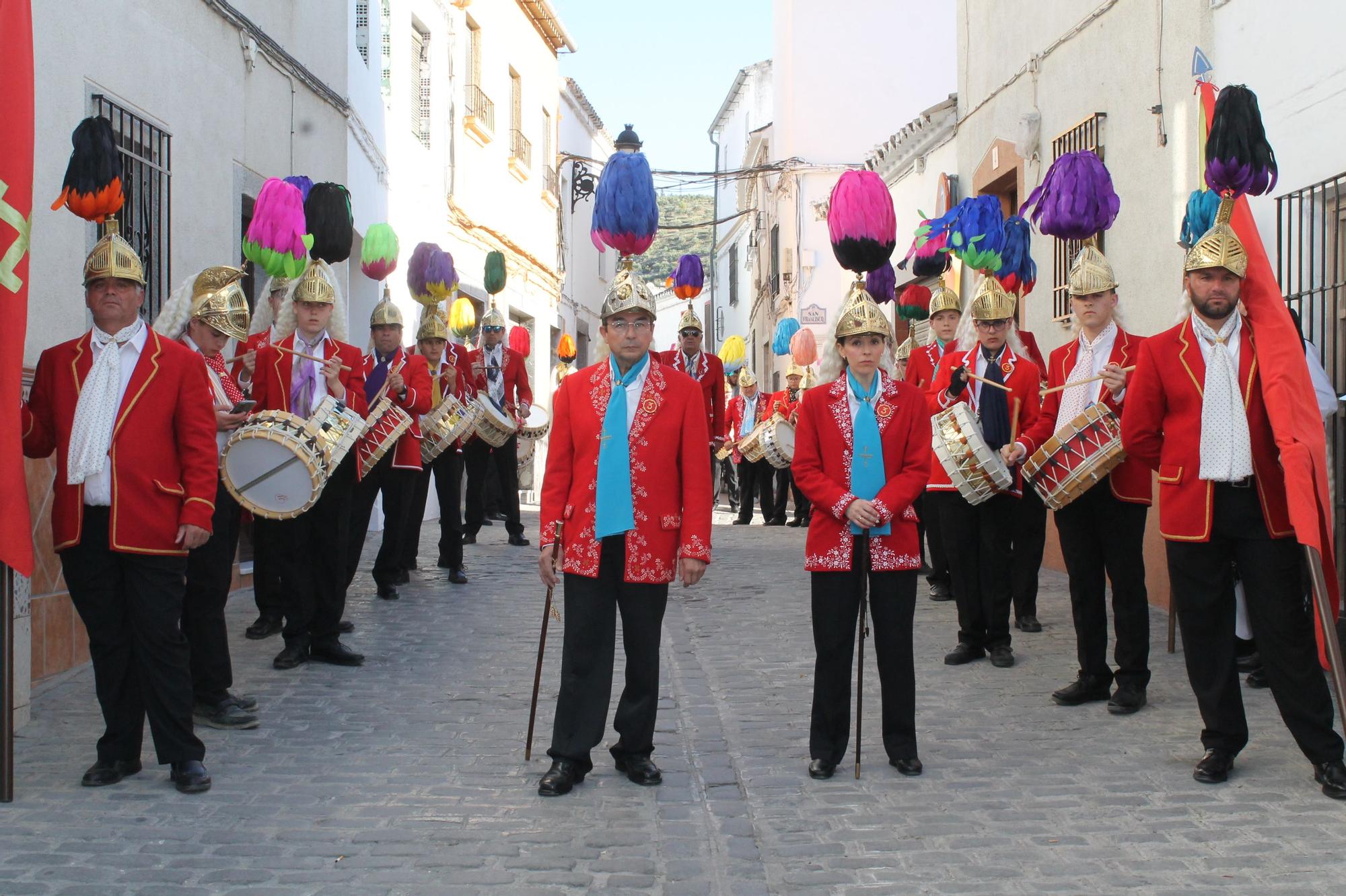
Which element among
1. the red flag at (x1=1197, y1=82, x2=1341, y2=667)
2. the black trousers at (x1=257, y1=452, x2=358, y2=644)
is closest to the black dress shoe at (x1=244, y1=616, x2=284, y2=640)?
the black trousers at (x1=257, y1=452, x2=358, y2=644)

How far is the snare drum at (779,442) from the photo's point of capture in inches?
620

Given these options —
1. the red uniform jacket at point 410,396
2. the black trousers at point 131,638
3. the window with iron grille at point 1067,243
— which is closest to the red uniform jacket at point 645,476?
the black trousers at point 131,638

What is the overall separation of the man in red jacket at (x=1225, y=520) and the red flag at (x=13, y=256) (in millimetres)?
4444

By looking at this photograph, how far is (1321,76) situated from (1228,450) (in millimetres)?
3614

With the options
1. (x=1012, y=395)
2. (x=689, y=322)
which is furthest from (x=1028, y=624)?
(x=689, y=322)

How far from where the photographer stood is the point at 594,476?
5.42 m

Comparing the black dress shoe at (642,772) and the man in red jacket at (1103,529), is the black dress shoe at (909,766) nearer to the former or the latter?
the black dress shoe at (642,772)

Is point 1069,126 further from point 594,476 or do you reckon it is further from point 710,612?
point 594,476

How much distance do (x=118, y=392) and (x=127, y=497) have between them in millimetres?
412

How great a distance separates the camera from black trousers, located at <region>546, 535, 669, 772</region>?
17.7 feet

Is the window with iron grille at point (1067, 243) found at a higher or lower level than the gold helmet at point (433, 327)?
higher

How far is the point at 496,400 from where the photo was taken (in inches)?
501

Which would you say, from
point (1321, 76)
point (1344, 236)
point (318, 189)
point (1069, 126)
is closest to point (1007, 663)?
point (1344, 236)

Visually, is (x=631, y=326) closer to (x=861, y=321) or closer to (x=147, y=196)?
(x=861, y=321)
